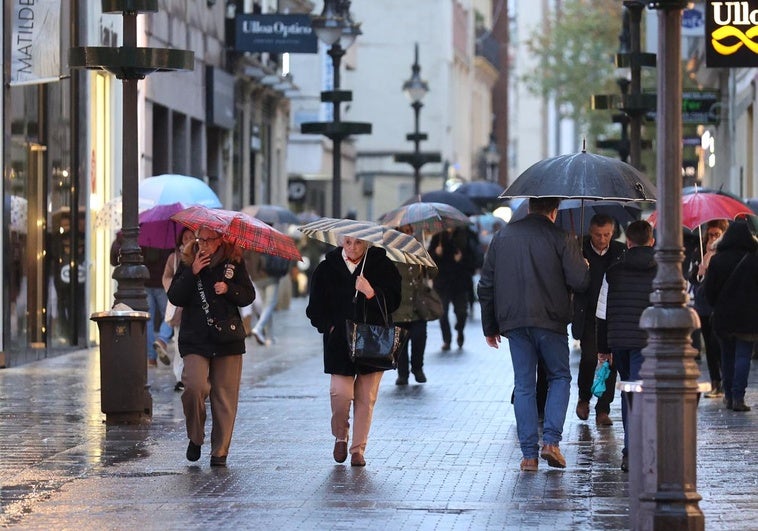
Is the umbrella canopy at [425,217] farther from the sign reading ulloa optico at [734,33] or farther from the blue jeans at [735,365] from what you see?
the sign reading ulloa optico at [734,33]

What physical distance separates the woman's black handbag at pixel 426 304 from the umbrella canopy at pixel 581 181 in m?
6.04

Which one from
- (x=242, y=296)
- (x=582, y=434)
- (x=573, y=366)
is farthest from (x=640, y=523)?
(x=573, y=366)

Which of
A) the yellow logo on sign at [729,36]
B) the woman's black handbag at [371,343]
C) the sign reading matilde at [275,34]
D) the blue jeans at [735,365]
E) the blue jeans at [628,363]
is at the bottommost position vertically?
the blue jeans at [735,365]

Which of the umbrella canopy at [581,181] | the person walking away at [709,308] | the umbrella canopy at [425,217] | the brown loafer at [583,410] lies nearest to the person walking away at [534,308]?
the umbrella canopy at [581,181]

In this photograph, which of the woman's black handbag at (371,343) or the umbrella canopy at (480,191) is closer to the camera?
the woman's black handbag at (371,343)

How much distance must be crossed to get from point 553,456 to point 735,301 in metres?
4.59

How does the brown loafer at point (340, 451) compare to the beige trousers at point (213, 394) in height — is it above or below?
below

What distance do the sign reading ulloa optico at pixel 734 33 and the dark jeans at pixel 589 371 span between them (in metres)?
2.56

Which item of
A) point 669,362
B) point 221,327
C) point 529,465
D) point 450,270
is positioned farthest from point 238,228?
point 450,270

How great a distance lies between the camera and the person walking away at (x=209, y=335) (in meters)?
12.3

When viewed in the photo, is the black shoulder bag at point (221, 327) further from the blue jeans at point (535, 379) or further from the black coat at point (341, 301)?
the blue jeans at point (535, 379)

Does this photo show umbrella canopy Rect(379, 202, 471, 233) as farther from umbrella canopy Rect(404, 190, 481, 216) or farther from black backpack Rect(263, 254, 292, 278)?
black backpack Rect(263, 254, 292, 278)

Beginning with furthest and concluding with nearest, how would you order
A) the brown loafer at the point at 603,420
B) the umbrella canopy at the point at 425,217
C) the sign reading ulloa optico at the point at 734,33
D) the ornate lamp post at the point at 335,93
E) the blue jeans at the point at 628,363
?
the ornate lamp post at the point at 335,93, the umbrella canopy at the point at 425,217, the sign reading ulloa optico at the point at 734,33, the brown loafer at the point at 603,420, the blue jeans at the point at 628,363

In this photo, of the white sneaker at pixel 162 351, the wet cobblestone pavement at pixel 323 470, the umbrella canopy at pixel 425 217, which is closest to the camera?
the wet cobblestone pavement at pixel 323 470
